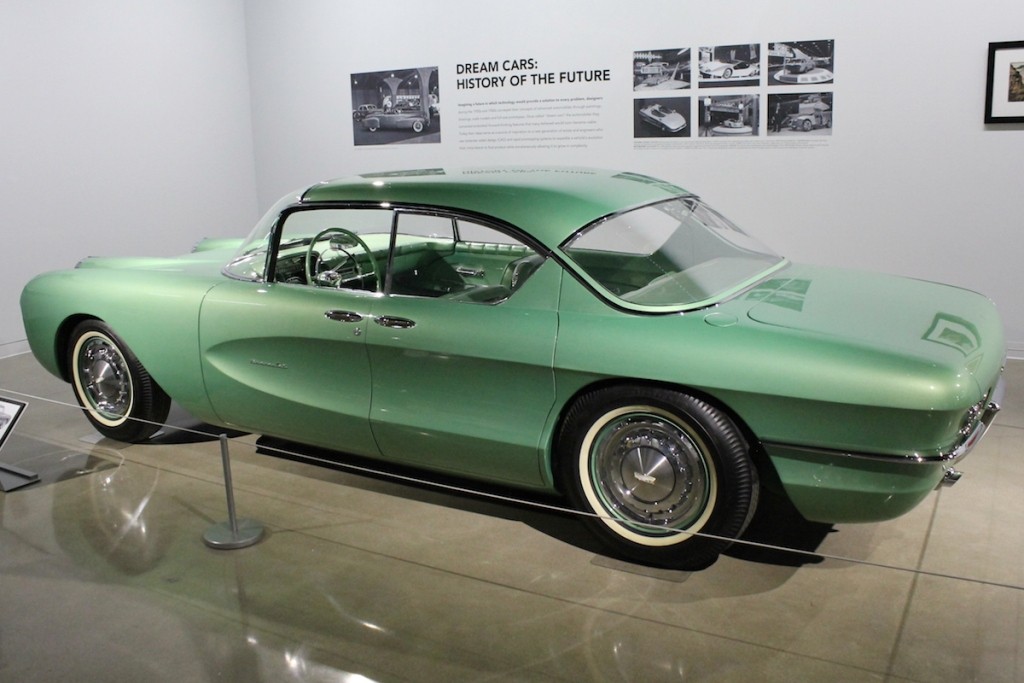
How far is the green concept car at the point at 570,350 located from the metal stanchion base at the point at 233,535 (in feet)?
2.33

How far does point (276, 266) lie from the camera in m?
4.15

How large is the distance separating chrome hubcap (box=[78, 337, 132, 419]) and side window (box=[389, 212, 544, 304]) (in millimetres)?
1582

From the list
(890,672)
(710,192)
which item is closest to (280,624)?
(890,672)

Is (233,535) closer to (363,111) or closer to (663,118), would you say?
(663,118)

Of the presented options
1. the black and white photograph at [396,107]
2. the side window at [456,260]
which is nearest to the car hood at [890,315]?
the side window at [456,260]

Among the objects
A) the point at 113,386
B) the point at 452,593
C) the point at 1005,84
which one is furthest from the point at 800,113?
the point at 452,593

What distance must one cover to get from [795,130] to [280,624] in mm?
4948

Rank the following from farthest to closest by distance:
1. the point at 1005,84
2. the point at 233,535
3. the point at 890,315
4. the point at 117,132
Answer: the point at 117,132
the point at 1005,84
the point at 890,315
the point at 233,535

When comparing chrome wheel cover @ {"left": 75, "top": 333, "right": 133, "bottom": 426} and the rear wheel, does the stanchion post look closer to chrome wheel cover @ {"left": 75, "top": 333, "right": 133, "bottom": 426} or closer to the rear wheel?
the rear wheel

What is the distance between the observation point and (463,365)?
3.47 metres

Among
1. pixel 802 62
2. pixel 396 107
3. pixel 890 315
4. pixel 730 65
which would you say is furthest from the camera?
pixel 396 107

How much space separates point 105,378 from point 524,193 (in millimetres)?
2324

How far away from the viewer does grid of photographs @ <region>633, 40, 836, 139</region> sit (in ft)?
20.5

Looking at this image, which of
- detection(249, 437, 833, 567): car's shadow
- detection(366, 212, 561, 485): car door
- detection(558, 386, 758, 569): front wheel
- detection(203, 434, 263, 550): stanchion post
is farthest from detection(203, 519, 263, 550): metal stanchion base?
detection(558, 386, 758, 569): front wheel
